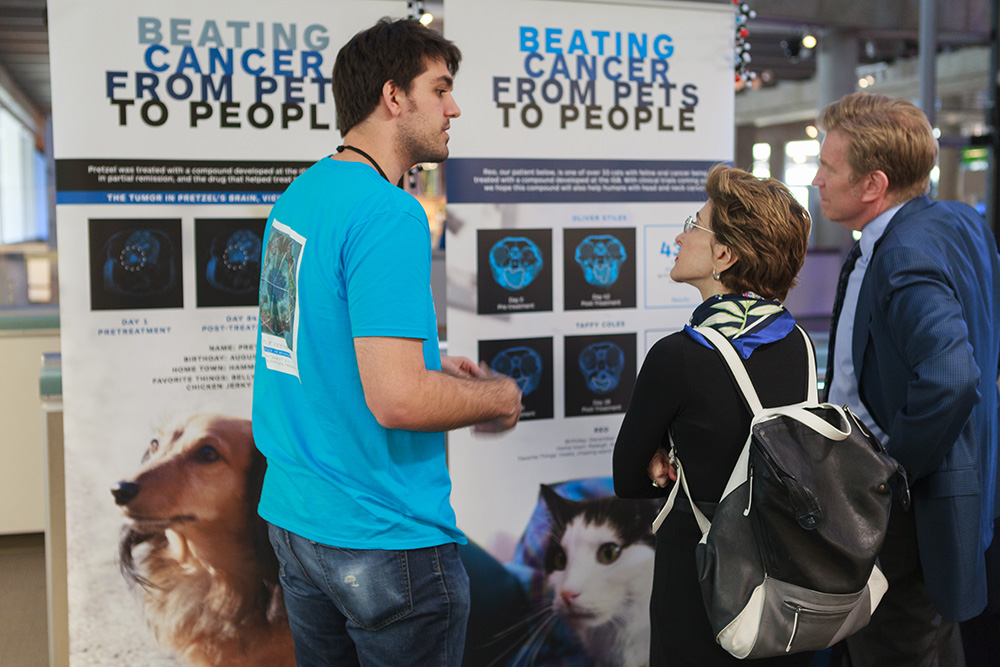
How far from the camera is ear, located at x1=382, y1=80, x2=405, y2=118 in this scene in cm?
141

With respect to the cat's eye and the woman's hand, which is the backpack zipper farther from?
the cat's eye

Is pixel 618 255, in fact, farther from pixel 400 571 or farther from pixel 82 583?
pixel 82 583

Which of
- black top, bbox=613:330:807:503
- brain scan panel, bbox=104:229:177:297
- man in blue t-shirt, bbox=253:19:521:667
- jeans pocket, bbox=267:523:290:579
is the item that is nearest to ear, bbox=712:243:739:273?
black top, bbox=613:330:807:503

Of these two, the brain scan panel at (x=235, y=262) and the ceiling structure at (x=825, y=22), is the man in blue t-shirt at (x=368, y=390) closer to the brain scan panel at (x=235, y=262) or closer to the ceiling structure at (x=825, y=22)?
the brain scan panel at (x=235, y=262)

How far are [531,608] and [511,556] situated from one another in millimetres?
172

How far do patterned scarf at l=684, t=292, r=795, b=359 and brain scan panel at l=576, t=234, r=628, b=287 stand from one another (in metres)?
1.10

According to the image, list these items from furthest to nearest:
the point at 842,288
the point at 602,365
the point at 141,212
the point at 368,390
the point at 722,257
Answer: the point at 602,365 → the point at 141,212 → the point at 842,288 → the point at 722,257 → the point at 368,390

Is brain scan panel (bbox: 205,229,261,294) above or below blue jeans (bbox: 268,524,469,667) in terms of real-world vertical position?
above

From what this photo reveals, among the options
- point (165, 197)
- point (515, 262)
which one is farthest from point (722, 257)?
point (165, 197)

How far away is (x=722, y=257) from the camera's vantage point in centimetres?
153

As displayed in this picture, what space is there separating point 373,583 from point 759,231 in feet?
2.83

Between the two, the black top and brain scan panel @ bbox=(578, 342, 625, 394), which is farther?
brain scan panel @ bbox=(578, 342, 625, 394)

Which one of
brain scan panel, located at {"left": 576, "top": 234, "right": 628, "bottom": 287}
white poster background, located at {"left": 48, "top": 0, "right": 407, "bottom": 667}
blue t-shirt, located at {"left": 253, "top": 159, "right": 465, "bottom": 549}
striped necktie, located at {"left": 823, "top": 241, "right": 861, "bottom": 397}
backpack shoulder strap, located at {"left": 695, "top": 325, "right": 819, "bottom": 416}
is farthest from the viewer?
brain scan panel, located at {"left": 576, "top": 234, "right": 628, "bottom": 287}

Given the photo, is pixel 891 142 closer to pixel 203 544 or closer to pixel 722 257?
pixel 722 257
